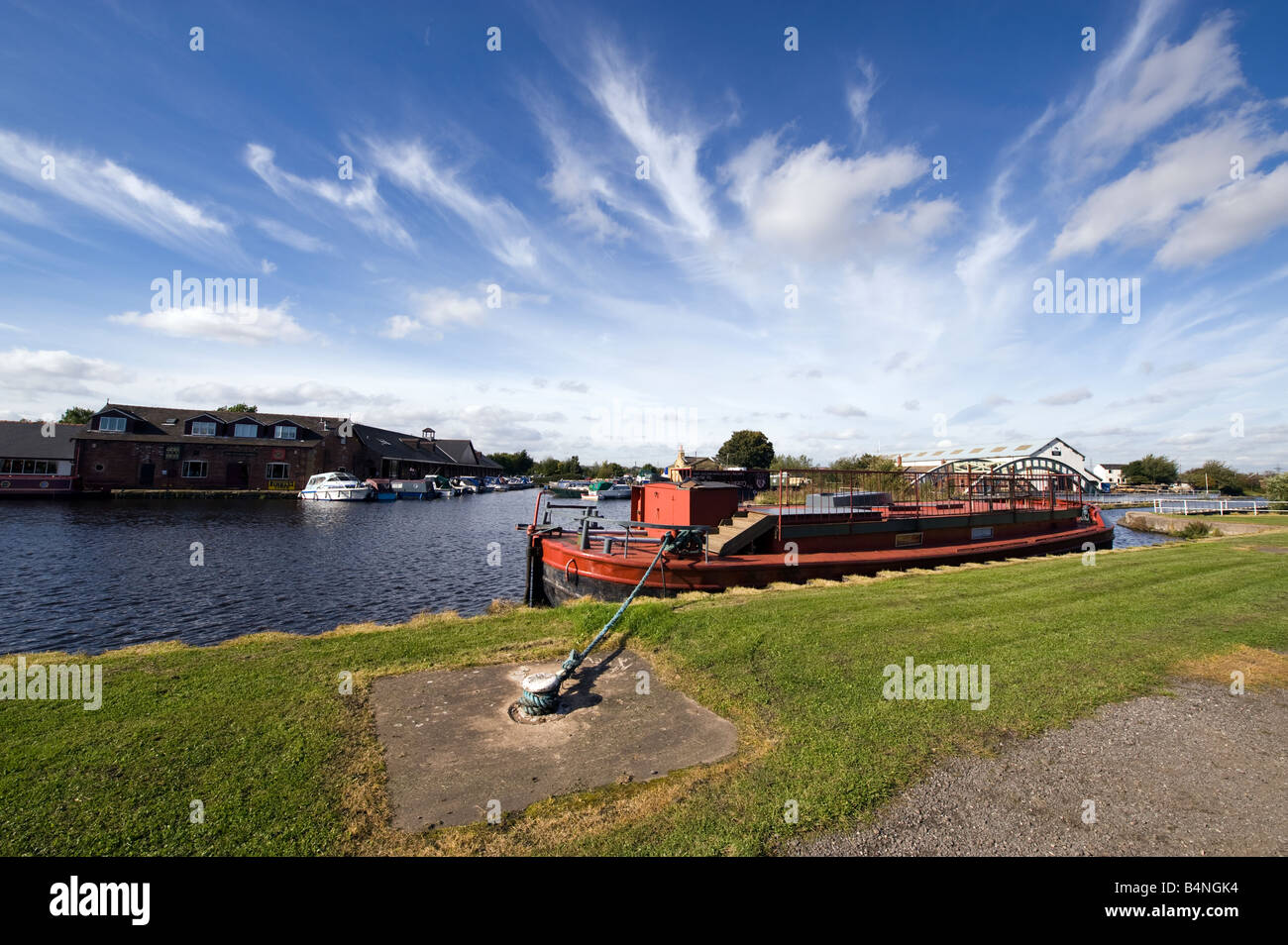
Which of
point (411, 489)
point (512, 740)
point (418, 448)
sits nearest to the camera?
point (512, 740)

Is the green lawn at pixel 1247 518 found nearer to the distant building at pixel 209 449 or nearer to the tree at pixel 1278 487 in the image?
the tree at pixel 1278 487

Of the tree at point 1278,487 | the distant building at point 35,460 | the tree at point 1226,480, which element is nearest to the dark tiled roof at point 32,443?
the distant building at point 35,460

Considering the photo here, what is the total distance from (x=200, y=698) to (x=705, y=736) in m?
5.73

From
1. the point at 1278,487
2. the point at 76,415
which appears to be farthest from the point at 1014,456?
the point at 76,415

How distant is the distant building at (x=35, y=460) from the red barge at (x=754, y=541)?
59646mm

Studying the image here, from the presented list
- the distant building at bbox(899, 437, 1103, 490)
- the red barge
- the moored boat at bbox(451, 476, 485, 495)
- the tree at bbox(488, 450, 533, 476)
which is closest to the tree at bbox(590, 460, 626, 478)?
the tree at bbox(488, 450, 533, 476)

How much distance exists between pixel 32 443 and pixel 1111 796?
7692 centimetres

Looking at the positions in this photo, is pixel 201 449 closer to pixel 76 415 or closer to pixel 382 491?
pixel 382 491

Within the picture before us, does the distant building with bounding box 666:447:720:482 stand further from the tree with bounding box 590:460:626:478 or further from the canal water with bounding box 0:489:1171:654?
the tree with bounding box 590:460:626:478

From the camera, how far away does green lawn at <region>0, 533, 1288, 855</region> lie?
147 inches

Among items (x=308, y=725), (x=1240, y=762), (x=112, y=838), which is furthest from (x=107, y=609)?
(x=1240, y=762)

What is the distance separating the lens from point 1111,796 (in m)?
4.03
